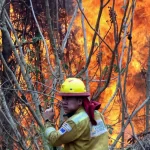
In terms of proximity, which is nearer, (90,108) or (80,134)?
(80,134)

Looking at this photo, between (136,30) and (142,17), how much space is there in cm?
54

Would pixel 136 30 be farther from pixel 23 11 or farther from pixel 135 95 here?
pixel 23 11

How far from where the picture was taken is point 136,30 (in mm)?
13961

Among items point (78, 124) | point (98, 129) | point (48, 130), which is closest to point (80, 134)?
point (78, 124)

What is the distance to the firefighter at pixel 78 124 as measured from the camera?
3762mm

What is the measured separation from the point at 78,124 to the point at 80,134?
0.09m

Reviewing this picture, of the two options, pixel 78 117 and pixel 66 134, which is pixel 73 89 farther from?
pixel 66 134

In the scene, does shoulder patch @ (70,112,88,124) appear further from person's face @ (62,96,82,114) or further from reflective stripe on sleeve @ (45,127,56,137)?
reflective stripe on sleeve @ (45,127,56,137)

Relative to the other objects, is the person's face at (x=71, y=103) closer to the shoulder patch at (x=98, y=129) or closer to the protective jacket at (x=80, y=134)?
the protective jacket at (x=80, y=134)

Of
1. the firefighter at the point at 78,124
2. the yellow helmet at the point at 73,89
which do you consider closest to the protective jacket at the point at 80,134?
the firefighter at the point at 78,124

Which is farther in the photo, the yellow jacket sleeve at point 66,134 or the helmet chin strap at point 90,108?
the helmet chin strap at point 90,108

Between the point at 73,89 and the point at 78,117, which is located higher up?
the point at 73,89

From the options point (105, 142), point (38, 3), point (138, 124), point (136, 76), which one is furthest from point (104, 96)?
point (105, 142)

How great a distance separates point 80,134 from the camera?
376 cm
